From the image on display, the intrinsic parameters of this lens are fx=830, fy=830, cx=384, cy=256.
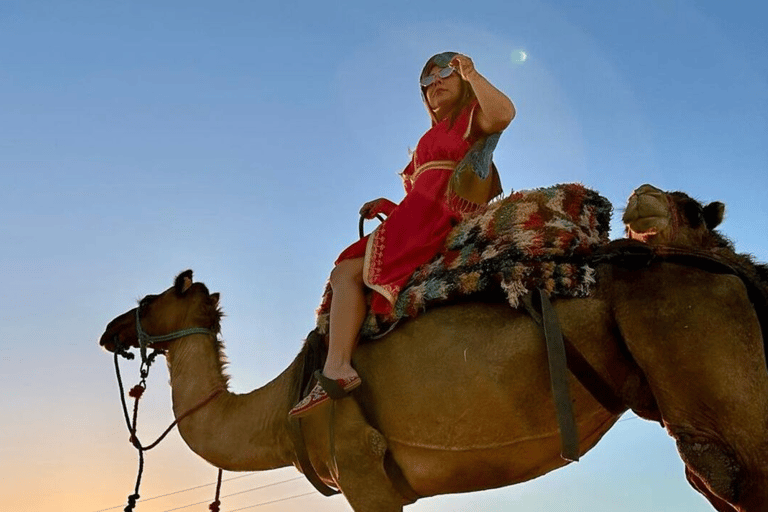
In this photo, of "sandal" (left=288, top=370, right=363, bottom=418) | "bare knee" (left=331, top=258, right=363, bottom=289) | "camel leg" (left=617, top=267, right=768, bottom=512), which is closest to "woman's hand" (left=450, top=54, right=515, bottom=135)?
"bare knee" (left=331, top=258, right=363, bottom=289)

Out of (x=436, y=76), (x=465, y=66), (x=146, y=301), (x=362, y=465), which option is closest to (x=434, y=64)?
(x=436, y=76)

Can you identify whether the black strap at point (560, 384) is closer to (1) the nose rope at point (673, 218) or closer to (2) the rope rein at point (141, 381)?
(1) the nose rope at point (673, 218)

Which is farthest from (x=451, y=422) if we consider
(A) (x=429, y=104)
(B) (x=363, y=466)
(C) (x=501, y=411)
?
(A) (x=429, y=104)

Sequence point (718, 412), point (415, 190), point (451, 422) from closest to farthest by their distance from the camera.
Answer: point (718, 412)
point (451, 422)
point (415, 190)

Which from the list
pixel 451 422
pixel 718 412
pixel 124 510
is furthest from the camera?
pixel 124 510

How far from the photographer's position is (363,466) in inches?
192

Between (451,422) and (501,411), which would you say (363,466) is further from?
(501,411)

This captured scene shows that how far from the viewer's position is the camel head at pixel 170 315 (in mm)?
6684

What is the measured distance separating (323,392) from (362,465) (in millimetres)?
495

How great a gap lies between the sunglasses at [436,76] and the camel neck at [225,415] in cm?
219

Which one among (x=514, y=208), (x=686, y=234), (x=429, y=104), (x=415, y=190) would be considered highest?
(x=429, y=104)

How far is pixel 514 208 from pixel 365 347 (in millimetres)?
1246

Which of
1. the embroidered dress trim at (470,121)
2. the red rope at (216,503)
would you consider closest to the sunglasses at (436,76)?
the embroidered dress trim at (470,121)

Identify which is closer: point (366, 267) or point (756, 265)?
point (756, 265)
